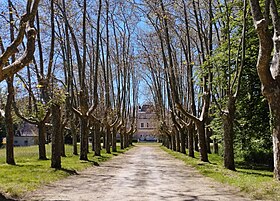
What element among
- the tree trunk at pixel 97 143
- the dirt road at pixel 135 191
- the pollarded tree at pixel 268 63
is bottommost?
the dirt road at pixel 135 191

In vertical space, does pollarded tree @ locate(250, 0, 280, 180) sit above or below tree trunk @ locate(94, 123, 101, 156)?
above

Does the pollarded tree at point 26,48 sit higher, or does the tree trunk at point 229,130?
the pollarded tree at point 26,48

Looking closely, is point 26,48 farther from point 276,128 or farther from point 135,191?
point 276,128

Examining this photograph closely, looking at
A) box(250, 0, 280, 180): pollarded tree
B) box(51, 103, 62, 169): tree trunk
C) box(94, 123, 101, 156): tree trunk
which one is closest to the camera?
box(250, 0, 280, 180): pollarded tree

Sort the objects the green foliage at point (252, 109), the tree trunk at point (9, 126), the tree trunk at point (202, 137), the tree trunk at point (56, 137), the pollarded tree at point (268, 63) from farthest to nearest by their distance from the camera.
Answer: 1. the tree trunk at point (202, 137)
2. the green foliage at point (252, 109)
3. the tree trunk at point (9, 126)
4. the tree trunk at point (56, 137)
5. the pollarded tree at point (268, 63)

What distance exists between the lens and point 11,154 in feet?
70.7

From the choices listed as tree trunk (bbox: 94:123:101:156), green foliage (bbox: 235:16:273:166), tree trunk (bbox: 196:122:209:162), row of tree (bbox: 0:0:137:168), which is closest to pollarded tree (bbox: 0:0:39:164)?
row of tree (bbox: 0:0:137:168)

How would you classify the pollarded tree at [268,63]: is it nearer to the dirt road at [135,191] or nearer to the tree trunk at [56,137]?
the dirt road at [135,191]

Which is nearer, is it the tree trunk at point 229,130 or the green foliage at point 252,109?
the tree trunk at point 229,130

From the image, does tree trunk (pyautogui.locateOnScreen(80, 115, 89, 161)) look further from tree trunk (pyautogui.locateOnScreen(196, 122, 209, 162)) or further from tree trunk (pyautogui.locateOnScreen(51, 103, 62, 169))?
tree trunk (pyautogui.locateOnScreen(196, 122, 209, 162))

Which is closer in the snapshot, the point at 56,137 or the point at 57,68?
the point at 56,137

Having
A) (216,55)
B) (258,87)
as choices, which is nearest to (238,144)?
(258,87)

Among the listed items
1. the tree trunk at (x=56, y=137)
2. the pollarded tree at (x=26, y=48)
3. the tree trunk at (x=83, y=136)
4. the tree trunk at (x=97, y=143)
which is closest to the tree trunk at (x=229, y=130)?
the tree trunk at (x=56, y=137)

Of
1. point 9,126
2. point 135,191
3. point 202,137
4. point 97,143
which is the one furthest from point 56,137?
point 97,143
